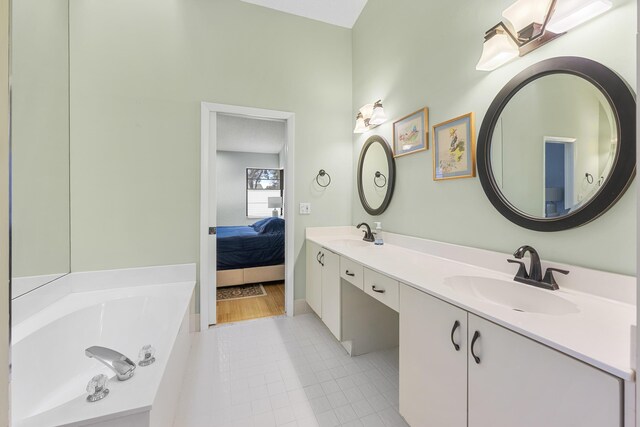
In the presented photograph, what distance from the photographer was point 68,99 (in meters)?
1.93

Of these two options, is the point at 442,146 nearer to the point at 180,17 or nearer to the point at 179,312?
the point at 179,312

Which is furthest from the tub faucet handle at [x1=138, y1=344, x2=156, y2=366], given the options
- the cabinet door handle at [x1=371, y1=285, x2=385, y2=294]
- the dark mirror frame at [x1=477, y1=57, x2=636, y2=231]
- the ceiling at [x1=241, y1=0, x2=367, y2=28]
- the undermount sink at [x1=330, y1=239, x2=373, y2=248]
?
the ceiling at [x1=241, y1=0, x2=367, y2=28]

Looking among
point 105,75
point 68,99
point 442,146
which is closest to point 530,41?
point 442,146

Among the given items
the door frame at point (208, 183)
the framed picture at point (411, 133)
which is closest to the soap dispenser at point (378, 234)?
the framed picture at point (411, 133)

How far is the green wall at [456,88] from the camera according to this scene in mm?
946

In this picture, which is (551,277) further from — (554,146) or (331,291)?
(331,291)

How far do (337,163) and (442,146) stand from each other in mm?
1251

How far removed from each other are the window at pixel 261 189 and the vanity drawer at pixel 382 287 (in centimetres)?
466

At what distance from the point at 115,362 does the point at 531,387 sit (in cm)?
143

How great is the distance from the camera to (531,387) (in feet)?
2.40

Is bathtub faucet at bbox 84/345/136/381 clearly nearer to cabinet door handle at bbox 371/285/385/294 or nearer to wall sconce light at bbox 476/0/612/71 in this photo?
cabinet door handle at bbox 371/285/385/294

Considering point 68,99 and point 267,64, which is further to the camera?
point 267,64

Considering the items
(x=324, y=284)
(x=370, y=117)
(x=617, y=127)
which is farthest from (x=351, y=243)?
(x=617, y=127)

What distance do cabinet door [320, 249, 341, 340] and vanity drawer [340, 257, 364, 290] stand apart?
0.08 m
